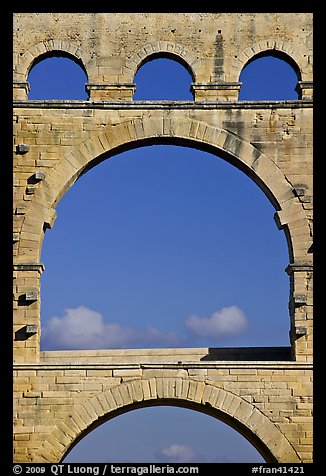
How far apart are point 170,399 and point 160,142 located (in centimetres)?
452

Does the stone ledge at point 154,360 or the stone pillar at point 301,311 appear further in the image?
the stone pillar at point 301,311

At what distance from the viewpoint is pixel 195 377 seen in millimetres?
14398

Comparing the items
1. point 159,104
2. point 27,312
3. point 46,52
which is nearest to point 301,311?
point 159,104

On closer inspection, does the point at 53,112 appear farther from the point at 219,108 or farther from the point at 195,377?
the point at 195,377

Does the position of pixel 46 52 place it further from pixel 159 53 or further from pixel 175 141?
pixel 175 141

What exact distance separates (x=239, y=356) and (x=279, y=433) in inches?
72.2

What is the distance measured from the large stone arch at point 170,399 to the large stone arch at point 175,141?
2.72 m

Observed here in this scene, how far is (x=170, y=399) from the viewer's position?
14.4 metres

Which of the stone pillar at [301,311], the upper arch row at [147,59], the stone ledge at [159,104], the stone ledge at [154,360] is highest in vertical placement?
the upper arch row at [147,59]

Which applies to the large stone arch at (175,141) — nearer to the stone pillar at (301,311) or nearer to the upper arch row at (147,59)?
the stone pillar at (301,311)

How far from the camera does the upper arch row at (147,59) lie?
611 inches

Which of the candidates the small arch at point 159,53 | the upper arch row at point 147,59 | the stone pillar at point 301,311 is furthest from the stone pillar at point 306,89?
the stone pillar at point 301,311
